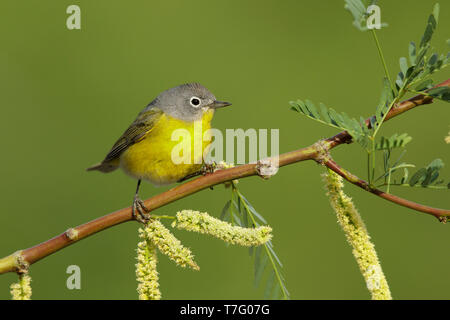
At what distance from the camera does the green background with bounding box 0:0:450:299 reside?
448 cm

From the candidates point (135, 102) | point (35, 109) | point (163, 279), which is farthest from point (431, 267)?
point (35, 109)

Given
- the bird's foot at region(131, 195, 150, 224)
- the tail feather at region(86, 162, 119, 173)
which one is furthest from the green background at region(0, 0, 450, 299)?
the bird's foot at region(131, 195, 150, 224)

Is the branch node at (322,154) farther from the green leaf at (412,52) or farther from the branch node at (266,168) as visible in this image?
the green leaf at (412,52)

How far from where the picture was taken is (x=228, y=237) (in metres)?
1.72

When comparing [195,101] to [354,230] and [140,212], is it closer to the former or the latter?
[140,212]

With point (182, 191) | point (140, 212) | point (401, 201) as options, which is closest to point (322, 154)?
point (401, 201)

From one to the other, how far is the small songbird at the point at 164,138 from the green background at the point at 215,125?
1214 millimetres

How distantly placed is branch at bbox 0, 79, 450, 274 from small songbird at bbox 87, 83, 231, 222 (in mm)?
761

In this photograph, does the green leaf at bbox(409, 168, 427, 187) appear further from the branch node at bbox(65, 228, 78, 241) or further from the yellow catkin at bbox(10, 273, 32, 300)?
the yellow catkin at bbox(10, 273, 32, 300)

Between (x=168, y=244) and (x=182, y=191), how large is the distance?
0.68 feet

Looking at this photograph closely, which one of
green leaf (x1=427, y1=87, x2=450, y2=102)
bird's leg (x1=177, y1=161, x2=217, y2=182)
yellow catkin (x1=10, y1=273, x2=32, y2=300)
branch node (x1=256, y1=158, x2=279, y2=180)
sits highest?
bird's leg (x1=177, y1=161, x2=217, y2=182)

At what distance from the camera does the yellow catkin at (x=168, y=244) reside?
182cm

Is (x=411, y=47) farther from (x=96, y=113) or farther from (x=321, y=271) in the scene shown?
(x=96, y=113)

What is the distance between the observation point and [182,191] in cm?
194
